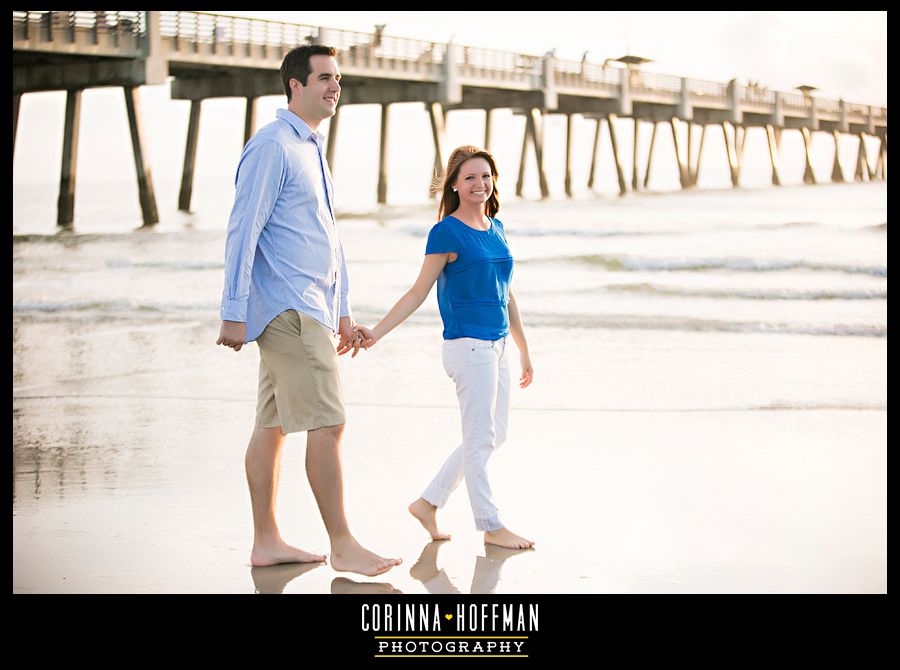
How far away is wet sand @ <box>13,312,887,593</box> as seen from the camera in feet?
10.3

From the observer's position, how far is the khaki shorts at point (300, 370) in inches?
119

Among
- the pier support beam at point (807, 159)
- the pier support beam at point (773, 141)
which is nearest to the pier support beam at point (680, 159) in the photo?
the pier support beam at point (773, 141)

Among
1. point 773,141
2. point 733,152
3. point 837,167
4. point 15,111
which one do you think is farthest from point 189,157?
point 733,152

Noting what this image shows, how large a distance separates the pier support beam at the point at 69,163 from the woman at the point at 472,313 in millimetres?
19091

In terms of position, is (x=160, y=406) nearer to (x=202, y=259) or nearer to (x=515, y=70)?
(x=202, y=259)

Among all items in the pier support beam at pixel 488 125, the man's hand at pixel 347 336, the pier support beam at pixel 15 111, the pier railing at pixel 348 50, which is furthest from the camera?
the pier support beam at pixel 488 125

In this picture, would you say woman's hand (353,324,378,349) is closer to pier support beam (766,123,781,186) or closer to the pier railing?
the pier railing

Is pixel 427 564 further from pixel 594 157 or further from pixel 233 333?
pixel 594 157

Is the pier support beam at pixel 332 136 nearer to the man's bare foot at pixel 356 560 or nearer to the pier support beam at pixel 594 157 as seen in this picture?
the pier support beam at pixel 594 157

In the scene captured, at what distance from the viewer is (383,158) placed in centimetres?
2650

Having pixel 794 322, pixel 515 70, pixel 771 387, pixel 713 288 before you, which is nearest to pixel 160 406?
pixel 771 387

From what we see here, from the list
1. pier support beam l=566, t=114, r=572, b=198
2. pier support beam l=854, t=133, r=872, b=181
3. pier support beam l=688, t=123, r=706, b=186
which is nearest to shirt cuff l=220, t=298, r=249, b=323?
pier support beam l=854, t=133, r=872, b=181
